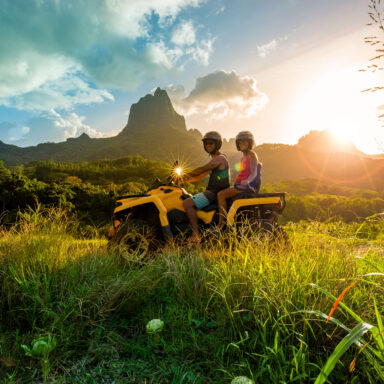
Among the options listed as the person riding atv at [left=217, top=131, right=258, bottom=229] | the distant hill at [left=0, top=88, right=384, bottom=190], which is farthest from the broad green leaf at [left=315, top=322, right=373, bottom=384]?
the distant hill at [left=0, top=88, right=384, bottom=190]

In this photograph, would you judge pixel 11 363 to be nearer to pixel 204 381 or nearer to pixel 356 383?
pixel 204 381

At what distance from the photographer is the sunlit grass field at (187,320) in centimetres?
Answer: 152

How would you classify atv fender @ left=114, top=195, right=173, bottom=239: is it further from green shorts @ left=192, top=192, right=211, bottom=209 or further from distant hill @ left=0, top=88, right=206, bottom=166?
distant hill @ left=0, top=88, right=206, bottom=166

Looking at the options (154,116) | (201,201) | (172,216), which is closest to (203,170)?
(201,201)

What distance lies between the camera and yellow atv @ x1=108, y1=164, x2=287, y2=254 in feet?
12.5

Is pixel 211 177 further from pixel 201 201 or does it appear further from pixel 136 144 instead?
pixel 136 144

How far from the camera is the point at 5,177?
12.0 m

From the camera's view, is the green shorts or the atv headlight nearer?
the green shorts

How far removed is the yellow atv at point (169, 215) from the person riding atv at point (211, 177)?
147mm

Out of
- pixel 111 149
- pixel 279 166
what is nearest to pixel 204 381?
pixel 279 166

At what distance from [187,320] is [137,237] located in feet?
6.66

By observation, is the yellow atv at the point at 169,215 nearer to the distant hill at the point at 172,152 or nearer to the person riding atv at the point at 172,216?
the person riding atv at the point at 172,216

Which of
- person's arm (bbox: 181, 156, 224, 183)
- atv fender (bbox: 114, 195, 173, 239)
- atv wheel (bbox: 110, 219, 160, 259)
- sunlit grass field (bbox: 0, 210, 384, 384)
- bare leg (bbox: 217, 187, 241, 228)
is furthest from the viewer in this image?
person's arm (bbox: 181, 156, 224, 183)

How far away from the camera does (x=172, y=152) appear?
9438 cm
